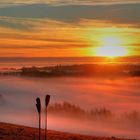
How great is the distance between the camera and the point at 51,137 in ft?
147

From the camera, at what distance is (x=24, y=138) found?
4297 cm

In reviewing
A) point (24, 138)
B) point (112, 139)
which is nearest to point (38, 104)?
point (24, 138)

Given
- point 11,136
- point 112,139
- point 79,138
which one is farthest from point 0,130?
point 112,139

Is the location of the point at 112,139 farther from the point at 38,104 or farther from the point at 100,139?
the point at 38,104

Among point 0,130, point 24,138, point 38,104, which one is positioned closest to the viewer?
point 38,104

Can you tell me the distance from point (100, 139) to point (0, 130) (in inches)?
362

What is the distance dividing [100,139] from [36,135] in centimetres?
612

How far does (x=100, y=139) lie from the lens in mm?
46812

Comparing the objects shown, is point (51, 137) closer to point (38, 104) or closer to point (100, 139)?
point (100, 139)

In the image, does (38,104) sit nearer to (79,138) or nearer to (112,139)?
(79,138)

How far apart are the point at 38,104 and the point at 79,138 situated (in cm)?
1122

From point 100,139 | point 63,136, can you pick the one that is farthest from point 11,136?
point 100,139

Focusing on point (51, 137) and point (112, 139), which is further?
point (112, 139)

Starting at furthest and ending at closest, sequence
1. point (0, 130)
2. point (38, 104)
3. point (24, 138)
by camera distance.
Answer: point (0, 130)
point (24, 138)
point (38, 104)
